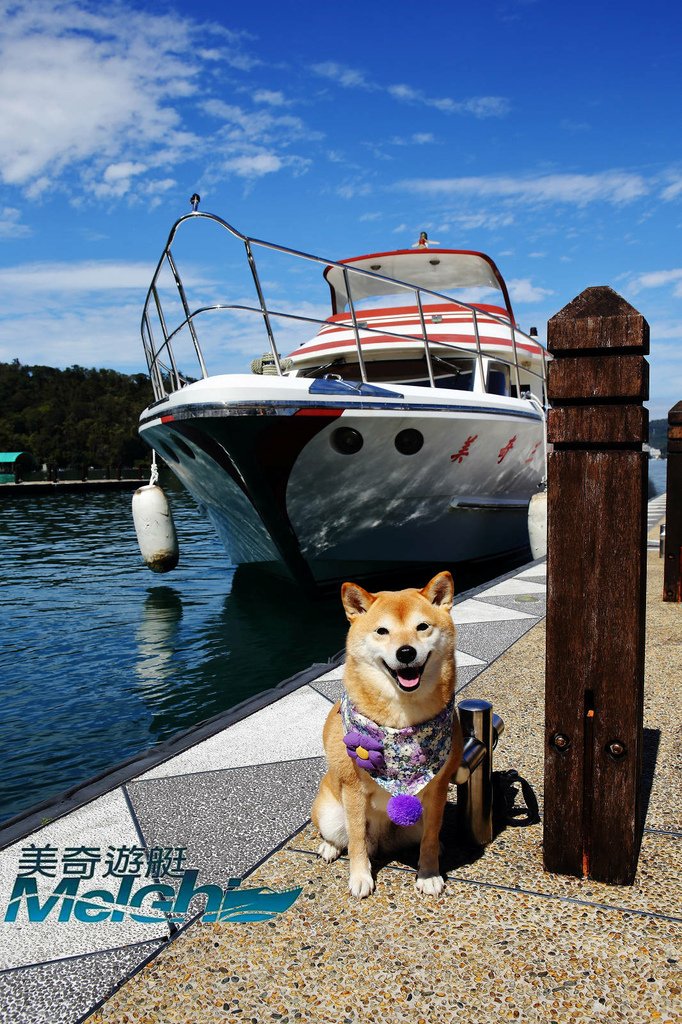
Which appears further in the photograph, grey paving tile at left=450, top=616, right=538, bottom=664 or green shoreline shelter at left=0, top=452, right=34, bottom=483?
green shoreline shelter at left=0, top=452, right=34, bottom=483

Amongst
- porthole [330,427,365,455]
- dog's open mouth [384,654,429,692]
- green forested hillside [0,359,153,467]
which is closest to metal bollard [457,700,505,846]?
dog's open mouth [384,654,429,692]

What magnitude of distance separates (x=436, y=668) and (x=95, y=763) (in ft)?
12.9

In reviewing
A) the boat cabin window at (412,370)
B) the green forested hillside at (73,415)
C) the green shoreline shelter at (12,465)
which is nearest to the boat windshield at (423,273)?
the boat cabin window at (412,370)

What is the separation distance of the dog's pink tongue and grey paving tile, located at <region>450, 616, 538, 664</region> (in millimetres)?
2886

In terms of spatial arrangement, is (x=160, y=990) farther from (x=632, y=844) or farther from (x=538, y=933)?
(x=632, y=844)

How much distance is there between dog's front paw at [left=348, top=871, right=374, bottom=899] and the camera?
230 centimetres

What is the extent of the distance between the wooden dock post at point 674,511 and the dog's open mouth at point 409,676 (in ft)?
17.4

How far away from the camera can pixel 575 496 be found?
2250 millimetres

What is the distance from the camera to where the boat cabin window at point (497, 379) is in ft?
36.0

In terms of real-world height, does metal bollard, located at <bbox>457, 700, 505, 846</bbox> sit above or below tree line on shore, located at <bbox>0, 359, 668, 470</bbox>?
below

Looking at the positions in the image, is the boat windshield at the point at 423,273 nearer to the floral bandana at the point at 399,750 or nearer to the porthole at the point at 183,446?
the porthole at the point at 183,446

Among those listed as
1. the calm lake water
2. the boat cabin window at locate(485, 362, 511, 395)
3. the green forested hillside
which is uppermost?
the green forested hillside

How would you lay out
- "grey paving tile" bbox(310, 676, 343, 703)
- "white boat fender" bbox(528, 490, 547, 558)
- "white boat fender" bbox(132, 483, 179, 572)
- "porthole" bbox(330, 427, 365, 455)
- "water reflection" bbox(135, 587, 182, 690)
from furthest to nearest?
"white boat fender" bbox(132, 483, 179, 572) < "white boat fender" bbox(528, 490, 547, 558) < "porthole" bbox(330, 427, 365, 455) < "water reflection" bbox(135, 587, 182, 690) < "grey paving tile" bbox(310, 676, 343, 703)
